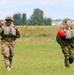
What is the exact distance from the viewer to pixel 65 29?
1466 centimetres

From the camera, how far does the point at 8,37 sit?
49.3ft

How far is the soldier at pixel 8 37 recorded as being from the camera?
14836mm

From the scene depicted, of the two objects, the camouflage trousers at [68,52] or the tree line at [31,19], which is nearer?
the camouflage trousers at [68,52]

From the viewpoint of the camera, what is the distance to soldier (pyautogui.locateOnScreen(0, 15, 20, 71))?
14836mm

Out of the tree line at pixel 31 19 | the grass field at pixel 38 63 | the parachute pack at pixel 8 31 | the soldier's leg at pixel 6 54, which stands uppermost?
the parachute pack at pixel 8 31

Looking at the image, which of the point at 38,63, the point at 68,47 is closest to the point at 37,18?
the point at 38,63

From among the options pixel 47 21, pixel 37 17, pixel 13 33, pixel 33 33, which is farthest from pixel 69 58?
pixel 47 21

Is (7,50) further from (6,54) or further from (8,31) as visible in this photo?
(8,31)

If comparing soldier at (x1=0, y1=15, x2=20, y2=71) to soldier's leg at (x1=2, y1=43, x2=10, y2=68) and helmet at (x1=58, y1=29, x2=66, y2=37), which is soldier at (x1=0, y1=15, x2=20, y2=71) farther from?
helmet at (x1=58, y1=29, x2=66, y2=37)

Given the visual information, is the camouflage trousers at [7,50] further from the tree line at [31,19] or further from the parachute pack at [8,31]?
the tree line at [31,19]

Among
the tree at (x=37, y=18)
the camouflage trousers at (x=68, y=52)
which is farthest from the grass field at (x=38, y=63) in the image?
the tree at (x=37, y=18)

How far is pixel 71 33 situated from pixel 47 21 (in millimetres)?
106868

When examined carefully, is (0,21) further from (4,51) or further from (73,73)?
(73,73)

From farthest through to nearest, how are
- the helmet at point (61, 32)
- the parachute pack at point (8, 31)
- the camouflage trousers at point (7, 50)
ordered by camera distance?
the camouflage trousers at point (7, 50) < the parachute pack at point (8, 31) < the helmet at point (61, 32)
